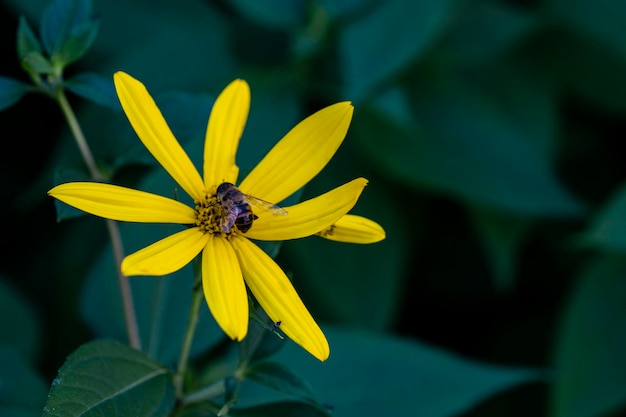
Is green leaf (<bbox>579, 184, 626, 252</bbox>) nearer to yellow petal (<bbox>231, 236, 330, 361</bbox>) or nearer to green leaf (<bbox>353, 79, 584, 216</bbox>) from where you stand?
green leaf (<bbox>353, 79, 584, 216</bbox>)

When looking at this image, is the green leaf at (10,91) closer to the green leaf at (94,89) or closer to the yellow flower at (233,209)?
the green leaf at (94,89)

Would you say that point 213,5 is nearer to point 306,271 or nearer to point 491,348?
point 306,271

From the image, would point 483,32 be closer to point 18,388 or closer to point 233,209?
point 233,209

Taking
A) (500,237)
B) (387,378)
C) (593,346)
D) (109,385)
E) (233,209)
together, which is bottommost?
(109,385)

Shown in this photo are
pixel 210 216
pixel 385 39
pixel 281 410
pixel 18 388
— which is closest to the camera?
pixel 210 216

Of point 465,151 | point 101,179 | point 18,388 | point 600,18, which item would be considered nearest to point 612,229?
point 465,151

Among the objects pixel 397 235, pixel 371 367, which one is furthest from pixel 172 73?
pixel 371 367

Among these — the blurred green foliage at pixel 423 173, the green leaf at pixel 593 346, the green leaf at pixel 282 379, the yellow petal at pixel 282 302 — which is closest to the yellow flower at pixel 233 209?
the yellow petal at pixel 282 302

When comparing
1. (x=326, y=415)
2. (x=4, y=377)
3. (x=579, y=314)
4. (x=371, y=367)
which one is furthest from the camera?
(x=579, y=314)
